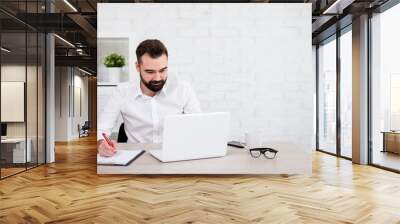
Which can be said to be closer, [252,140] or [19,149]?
[252,140]

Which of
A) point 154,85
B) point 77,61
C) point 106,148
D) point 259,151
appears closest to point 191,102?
point 154,85

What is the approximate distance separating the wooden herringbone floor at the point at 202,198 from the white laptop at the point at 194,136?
46 centimetres

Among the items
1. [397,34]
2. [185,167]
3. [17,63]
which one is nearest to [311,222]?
[185,167]

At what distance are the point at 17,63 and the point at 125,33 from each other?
6.22ft

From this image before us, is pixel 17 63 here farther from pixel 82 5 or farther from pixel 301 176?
pixel 301 176

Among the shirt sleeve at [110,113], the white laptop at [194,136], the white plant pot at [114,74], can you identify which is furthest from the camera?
the white plant pot at [114,74]

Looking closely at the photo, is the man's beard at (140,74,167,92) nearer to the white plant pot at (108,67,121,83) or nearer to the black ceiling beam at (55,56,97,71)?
the white plant pot at (108,67,121,83)

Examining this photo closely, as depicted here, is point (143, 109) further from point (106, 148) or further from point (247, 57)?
point (247, 57)

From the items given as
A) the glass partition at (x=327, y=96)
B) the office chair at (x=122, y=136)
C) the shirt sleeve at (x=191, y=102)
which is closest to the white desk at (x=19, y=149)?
the office chair at (x=122, y=136)

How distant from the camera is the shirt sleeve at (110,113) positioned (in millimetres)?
5418

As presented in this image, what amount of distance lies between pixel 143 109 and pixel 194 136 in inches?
34.5

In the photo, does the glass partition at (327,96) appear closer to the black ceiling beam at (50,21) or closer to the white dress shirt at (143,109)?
the white dress shirt at (143,109)

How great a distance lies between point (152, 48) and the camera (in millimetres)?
5613

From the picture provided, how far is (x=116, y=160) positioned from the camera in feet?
18.3
